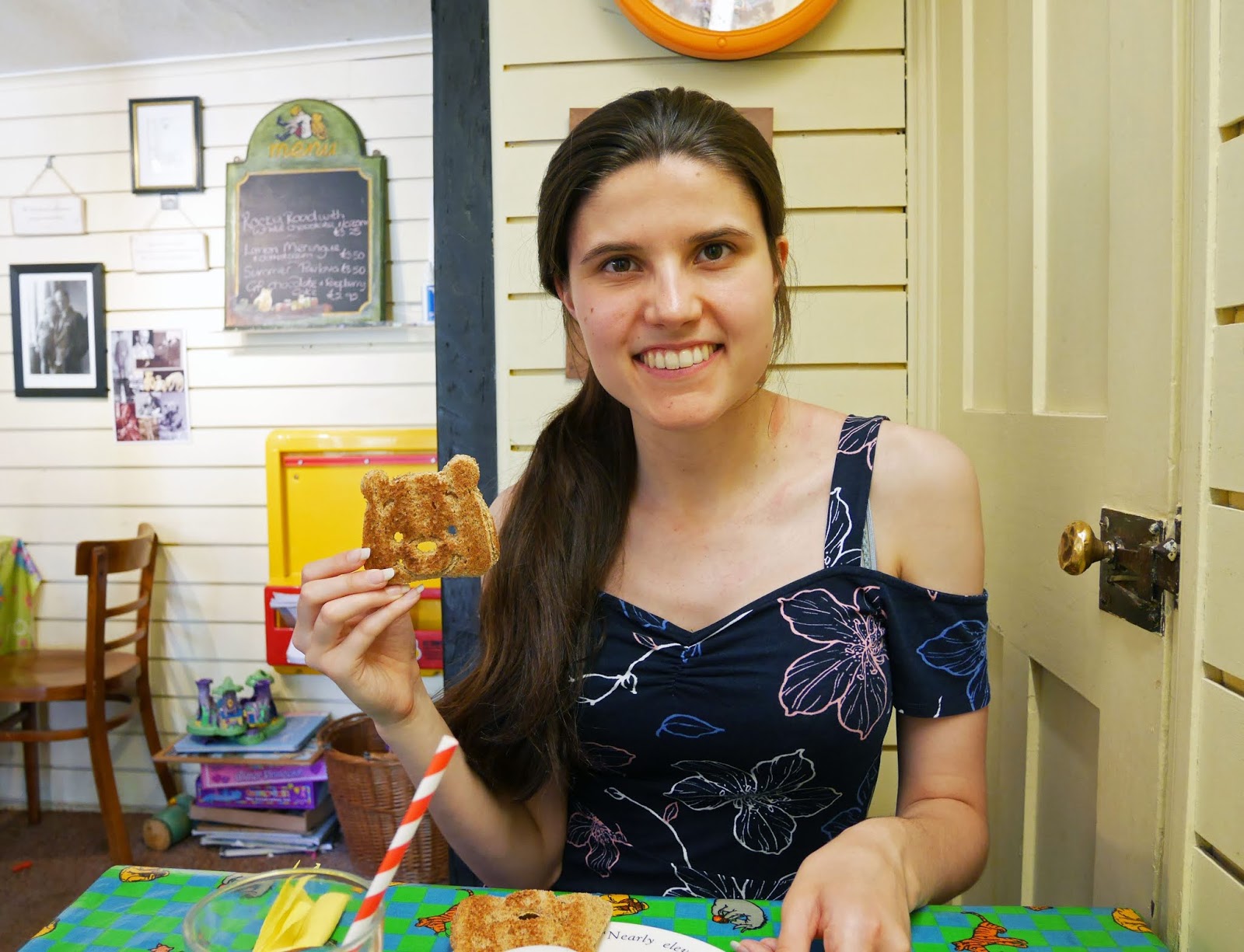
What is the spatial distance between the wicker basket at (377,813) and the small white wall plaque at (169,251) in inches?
83.0

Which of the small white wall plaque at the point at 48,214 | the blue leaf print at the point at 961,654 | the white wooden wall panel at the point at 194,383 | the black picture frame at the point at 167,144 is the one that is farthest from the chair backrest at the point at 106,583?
the blue leaf print at the point at 961,654

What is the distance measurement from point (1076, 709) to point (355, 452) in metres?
2.86

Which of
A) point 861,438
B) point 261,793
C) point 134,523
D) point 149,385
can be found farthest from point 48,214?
point 861,438

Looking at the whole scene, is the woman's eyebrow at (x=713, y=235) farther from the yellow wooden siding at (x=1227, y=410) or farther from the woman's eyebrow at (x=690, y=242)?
the yellow wooden siding at (x=1227, y=410)

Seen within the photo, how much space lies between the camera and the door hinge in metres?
0.89

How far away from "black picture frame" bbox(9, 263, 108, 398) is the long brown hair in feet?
10.5

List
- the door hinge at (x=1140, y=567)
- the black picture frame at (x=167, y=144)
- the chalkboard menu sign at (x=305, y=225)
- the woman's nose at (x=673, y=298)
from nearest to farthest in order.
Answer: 1. the door hinge at (x=1140, y=567)
2. the woman's nose at (x=673, y=298)
3. the chalkboard menu sign at (x=305, y=225)
4. the black picture frame at (x=167, y=144)

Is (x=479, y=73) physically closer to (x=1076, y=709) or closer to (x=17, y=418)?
(x=1076, y=709)

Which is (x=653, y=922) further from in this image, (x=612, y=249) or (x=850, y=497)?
(x=612, y=249)

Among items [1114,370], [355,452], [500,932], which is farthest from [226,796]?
[1114,370]

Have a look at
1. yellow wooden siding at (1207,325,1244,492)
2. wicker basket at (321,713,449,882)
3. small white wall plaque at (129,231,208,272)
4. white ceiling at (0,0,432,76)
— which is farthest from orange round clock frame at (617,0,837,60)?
small white wall plaque at (129,231,208,272)

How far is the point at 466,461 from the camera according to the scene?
3.30ft

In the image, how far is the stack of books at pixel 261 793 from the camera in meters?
3.30

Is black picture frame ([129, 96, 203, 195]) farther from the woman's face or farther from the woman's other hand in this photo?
the woman's other hand
